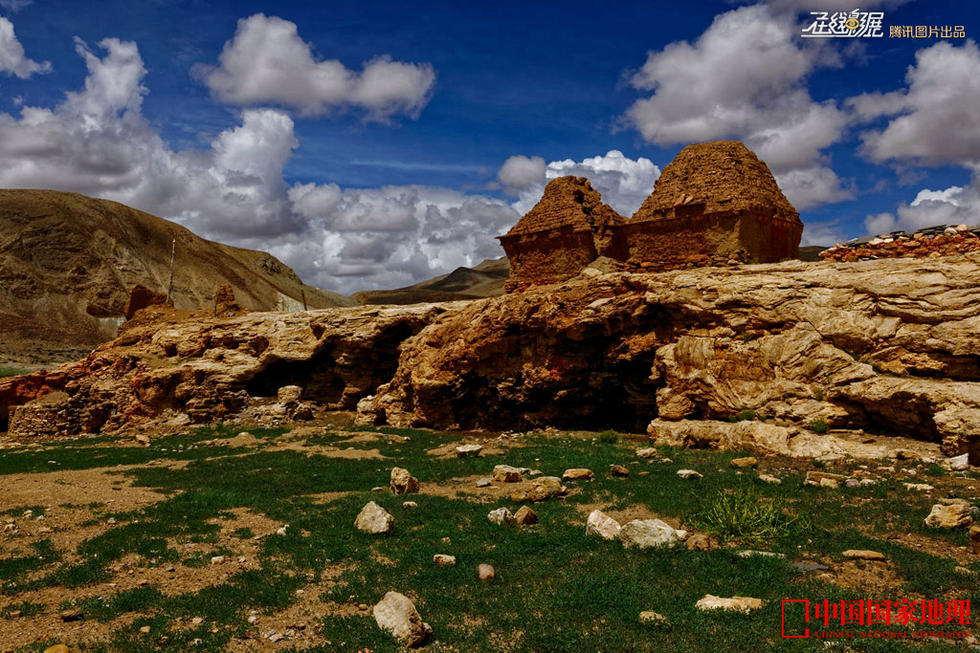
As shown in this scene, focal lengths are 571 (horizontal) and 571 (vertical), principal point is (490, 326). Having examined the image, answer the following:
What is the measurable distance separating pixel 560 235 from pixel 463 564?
17539mm

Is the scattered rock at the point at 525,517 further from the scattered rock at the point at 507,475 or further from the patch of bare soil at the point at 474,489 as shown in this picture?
the scattered rock at the point at 507,475

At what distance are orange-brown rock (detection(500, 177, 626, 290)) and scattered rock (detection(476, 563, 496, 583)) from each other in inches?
670

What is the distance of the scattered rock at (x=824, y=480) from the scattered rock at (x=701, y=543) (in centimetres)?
320

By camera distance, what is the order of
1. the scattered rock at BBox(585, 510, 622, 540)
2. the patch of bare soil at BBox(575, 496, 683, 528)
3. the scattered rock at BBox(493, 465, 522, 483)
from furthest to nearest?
the scattered rock at BBox(493, 465, 522, 483), the patch of bare soil at BBox(575, 496, 683, 528), the scattered rock at BBox(585, 510, 622, 540)

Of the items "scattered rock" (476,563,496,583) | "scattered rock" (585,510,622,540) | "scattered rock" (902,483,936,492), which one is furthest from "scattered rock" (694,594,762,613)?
"scattered rock" (902,483,936,492)

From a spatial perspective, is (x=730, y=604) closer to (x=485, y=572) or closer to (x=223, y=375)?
(x=485, y=572)

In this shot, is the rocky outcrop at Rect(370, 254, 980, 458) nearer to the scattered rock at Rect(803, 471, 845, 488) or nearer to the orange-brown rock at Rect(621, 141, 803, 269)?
the scattered rock at Rect(803, 471, 845, 488)

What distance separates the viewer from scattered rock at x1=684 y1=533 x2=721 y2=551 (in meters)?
7.02

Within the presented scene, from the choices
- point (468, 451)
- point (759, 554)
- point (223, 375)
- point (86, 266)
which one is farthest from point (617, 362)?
point (86, 266)

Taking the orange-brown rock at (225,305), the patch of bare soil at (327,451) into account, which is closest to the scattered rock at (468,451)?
the patch of bare soil at (327,451)

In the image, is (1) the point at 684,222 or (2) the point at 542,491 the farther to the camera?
(1) the point at 684,222

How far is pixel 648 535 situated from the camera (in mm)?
7184

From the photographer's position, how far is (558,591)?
6035 millimetres

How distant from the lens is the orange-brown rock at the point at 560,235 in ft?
73.8
